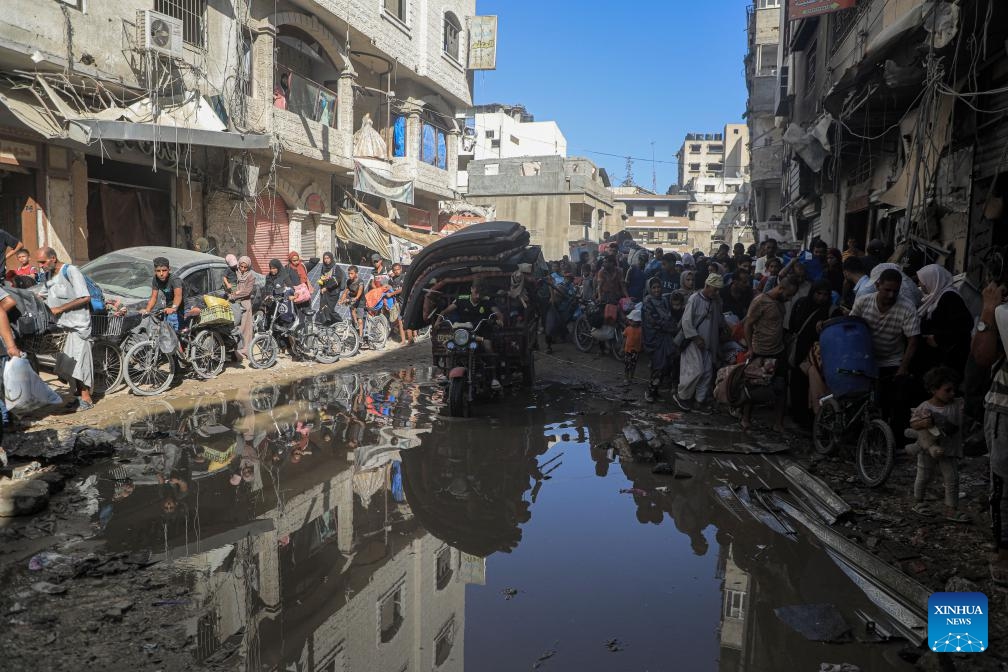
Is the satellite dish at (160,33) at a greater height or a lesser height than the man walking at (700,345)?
greater

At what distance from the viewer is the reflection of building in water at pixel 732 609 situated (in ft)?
10.7

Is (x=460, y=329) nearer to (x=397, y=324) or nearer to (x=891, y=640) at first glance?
(x=891, y=640)

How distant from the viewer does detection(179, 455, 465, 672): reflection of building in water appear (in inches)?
130

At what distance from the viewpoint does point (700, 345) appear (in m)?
8.77

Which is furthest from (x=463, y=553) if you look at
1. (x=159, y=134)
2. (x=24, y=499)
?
(x=159, y=134)

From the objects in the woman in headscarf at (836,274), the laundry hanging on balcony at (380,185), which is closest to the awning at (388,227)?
the laundry hanging on balcony at (380,185)

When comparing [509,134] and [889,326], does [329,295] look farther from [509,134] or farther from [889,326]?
[509,134]

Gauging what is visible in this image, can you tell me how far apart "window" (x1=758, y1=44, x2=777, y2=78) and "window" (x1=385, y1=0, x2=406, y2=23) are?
21186mm

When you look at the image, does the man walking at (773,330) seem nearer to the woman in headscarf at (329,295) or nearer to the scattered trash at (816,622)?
the scattered trash at (816,622)

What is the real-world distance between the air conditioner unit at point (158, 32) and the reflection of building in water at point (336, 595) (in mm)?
11157

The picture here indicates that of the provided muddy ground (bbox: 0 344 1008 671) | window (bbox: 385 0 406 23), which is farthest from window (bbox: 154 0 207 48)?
muddy ground (bbox: 0 344 1008 671)

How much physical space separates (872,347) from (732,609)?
344 centimetres

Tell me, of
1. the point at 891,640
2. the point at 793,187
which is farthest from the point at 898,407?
the point at 793,187

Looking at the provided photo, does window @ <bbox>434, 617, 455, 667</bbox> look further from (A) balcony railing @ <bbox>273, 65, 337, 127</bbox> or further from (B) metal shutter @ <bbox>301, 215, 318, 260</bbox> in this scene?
(B) metal shutter @ <bbox>301, 215, 318, 260</bbox>
